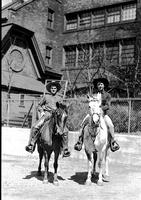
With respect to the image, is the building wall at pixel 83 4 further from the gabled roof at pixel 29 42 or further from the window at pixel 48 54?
the gabled roof at pixel 29 42

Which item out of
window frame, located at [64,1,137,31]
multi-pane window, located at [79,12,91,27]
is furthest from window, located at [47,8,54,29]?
multi-pane window, located at [79,12,91,27]

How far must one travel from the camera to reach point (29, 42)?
28172mm

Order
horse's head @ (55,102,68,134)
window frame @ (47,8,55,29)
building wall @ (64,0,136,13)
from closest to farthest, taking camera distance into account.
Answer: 1. horse's head @ (55,102,68,134)
2. building wall @ (64,0,136,13)
3. window frame @ (47,8,55,29)

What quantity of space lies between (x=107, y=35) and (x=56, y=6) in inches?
269

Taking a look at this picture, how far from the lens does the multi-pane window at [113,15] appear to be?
28984 millimetres

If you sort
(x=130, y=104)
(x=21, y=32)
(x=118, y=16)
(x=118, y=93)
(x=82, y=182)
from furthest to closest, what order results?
(x=118, y=16), (x=21, y=32), (x=118, y=93), (x=130, y=104), (x=82, y=182)

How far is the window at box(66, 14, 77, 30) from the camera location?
104ft

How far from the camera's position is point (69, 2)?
1272 inches

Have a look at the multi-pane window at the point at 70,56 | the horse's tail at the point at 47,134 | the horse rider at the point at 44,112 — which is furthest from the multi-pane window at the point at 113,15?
the horse's tail at the point at 47,134

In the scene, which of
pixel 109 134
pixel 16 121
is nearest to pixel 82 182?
pixel 109 134

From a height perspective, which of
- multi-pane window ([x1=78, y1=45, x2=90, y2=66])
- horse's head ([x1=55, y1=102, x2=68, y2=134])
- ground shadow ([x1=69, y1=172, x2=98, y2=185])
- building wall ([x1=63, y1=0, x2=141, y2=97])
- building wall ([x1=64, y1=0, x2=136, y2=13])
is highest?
building wall ([x1=64, y1=0, x2=136, y2=13])

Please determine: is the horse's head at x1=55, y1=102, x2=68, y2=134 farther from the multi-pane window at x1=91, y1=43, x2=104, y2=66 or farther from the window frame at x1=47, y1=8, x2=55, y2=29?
the window frame at x1=47, y1=8, x2=55, y2=29

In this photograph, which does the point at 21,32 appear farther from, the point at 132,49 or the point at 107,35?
the point at 132,49

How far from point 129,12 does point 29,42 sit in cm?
928
